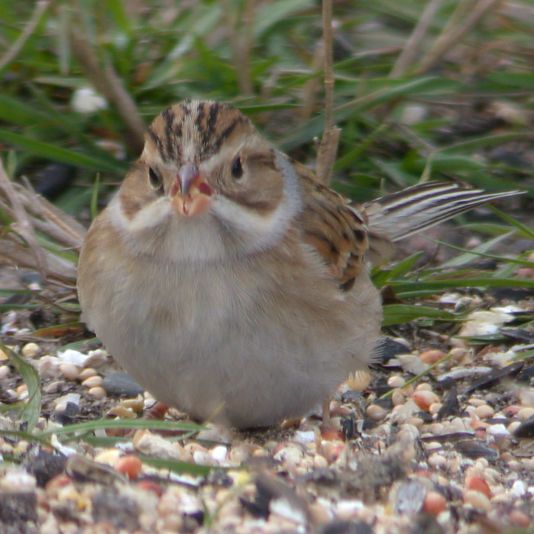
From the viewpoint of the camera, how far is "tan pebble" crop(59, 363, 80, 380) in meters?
4.23

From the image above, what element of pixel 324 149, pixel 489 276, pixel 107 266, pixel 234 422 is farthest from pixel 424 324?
pixel 107 266

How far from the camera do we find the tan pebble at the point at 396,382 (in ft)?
13.9

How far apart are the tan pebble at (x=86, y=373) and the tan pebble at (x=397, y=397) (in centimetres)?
88

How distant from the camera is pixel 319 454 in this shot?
135 inches

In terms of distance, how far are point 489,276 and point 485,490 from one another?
1567 mm

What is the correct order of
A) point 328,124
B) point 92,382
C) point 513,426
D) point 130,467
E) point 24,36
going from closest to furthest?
point 130,467, point 513,426, point 92,382, point 328,124, point 24,36

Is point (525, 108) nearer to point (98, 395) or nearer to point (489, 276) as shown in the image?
point (489, 276)

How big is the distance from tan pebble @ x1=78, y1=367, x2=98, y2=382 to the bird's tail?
1048 millimetres

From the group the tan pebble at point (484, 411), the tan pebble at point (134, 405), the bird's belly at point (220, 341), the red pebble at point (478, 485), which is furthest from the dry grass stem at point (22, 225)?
the red pebble at point (478, 485)

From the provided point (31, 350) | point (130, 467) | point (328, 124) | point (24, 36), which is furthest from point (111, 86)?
point (130, 467)

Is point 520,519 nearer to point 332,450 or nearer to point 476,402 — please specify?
point 332,450

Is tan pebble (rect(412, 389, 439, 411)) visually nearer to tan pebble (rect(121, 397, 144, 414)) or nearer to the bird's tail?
the bird's tail

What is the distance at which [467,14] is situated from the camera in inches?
218

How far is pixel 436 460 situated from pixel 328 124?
5.05 ft
